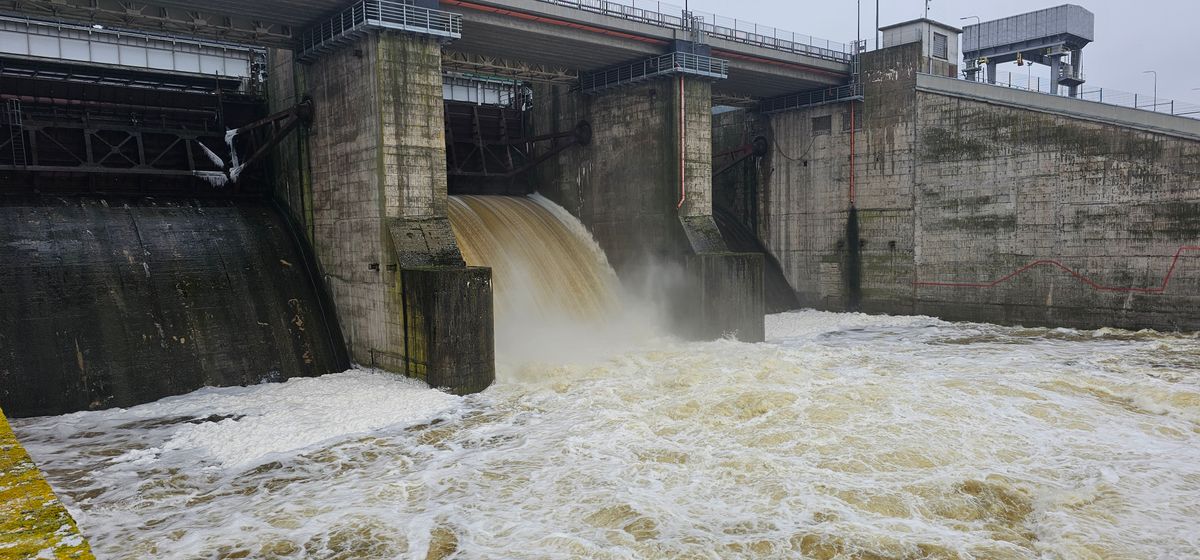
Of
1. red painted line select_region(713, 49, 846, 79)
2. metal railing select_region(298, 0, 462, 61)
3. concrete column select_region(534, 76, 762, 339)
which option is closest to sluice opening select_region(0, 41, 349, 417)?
metal railing select_region(298, 0, 462, 61)

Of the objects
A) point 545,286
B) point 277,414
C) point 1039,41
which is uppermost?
point 1039,41

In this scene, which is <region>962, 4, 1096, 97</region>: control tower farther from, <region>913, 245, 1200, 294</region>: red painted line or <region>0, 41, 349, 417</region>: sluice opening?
<region>0, 41, 349, 417</region>: sluice opening

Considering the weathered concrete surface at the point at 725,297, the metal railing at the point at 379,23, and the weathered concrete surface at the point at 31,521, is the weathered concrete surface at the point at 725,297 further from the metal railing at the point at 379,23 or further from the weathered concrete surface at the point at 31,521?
the weathered concrete surface at the point at 31,521

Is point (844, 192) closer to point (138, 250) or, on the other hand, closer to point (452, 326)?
point (452, 326)

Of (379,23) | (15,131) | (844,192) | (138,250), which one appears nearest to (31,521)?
(379,23)

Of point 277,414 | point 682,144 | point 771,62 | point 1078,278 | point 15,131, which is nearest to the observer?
point 277,414

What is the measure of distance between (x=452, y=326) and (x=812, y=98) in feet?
59.2

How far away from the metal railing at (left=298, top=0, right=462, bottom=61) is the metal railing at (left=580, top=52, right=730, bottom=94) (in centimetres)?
683

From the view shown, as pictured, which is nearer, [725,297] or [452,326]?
[452,326]

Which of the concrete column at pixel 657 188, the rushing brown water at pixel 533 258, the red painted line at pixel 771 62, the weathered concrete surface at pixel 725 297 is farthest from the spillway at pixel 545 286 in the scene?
the red painted line at pixel 771 62

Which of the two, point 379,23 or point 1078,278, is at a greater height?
point 379,23

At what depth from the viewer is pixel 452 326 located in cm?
1541

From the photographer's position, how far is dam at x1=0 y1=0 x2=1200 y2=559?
32.1 feet

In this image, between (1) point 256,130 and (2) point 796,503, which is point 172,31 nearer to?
(1) point 256,130
